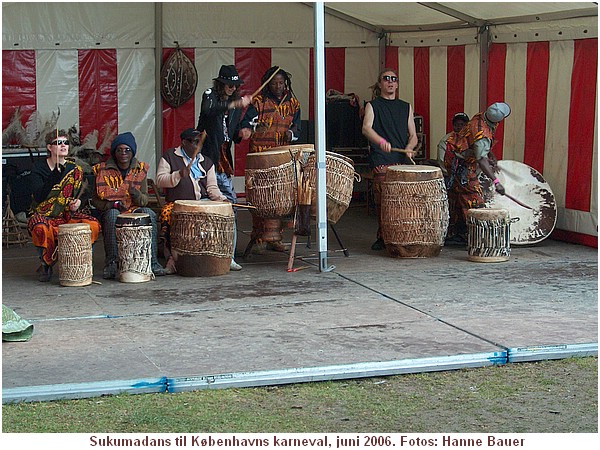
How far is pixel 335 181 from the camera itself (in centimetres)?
785

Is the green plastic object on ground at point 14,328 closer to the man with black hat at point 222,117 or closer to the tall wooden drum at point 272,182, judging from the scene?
the tall wooden drum at point 272,182

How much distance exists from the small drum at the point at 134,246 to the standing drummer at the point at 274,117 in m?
1.31

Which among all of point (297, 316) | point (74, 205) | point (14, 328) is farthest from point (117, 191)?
point (14, 328)

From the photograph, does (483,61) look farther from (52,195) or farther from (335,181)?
(52,195)

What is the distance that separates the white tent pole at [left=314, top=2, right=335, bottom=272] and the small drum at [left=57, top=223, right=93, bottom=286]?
66.3 inches

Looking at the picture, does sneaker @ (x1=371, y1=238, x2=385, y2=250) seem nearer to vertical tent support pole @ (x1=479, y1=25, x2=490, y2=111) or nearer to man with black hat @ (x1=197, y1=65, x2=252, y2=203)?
man with black hat @ (x1=197, y1=65, x2=252, y2=203)

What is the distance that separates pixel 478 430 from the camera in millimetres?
4266

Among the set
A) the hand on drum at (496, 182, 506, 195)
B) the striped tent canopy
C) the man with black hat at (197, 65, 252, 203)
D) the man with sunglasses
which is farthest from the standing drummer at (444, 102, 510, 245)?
the man with sunglasses

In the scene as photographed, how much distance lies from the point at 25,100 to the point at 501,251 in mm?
5301

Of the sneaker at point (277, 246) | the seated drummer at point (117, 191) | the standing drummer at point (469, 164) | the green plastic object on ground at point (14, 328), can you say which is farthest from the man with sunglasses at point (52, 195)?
the standing drummer at point (469, 164)

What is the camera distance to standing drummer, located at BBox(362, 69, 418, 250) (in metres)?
8.57

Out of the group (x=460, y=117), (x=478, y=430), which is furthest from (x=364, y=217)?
(x=478, y=430)

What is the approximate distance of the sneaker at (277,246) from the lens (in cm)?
853

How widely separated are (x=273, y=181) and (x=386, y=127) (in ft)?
4.46
